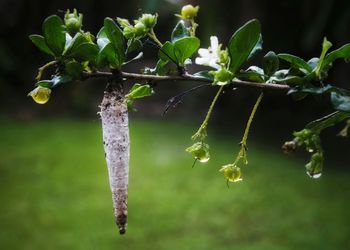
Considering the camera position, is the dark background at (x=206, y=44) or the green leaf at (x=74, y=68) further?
the dark background at (x=206, y=44)

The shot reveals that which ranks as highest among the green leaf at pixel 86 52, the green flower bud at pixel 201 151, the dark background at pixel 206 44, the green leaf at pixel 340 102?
the dark background at pixel 206 44

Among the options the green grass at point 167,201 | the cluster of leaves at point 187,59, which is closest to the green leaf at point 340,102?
the cluster of leaves at point 187,59

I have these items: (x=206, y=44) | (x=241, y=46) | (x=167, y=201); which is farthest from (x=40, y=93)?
(x=206, y=44)

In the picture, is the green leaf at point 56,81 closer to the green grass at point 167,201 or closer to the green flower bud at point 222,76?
the green flower bud at point 222,76

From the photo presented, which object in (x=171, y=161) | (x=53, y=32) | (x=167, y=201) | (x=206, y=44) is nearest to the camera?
(x=53, y=32)

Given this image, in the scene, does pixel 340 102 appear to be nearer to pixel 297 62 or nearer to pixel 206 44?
pixel 297 62

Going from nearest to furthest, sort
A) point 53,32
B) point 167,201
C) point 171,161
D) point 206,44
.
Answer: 1. point 53,32
2. point 167,201
3. point 171,161
4. point 206,44

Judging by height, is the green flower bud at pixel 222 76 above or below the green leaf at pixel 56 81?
below
